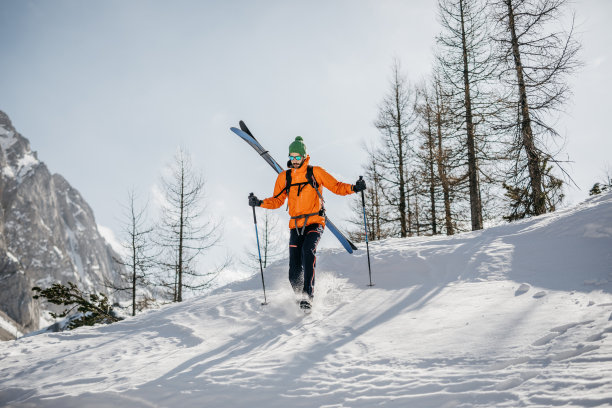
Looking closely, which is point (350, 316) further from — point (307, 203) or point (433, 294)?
point (307, 203)

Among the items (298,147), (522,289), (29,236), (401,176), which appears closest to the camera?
(522,289)

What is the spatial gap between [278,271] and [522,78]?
10.4 metres

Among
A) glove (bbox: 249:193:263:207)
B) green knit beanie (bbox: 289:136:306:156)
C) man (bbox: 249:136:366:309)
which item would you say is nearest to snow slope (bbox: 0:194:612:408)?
man (bbox: 249:136:366:309)

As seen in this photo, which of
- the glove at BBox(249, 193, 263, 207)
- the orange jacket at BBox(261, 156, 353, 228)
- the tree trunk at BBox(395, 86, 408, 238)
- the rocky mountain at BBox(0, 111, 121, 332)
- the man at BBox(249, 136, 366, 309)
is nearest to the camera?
the man at BBox(249, 136, 366, 309)

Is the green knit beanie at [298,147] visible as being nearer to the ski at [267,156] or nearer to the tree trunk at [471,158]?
the ski at [267,156]

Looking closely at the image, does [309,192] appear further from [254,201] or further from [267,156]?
[267,156]

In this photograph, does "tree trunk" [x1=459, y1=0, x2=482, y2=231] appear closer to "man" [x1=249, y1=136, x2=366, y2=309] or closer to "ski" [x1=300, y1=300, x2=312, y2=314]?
"man" [x1=249, y1=136, x2=366, y2=309]

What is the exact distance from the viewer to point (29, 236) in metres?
95.1

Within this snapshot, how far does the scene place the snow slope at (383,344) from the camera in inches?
73.7

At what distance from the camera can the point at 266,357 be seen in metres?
2.60

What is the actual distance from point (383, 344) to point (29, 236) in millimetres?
124286

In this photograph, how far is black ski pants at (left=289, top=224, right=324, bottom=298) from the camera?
4027mm

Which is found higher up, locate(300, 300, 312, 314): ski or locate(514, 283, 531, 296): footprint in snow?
locate(514, 283, 531, 296): footprint in snow

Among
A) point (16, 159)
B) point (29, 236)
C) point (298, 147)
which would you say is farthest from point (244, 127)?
point (16, 159)
